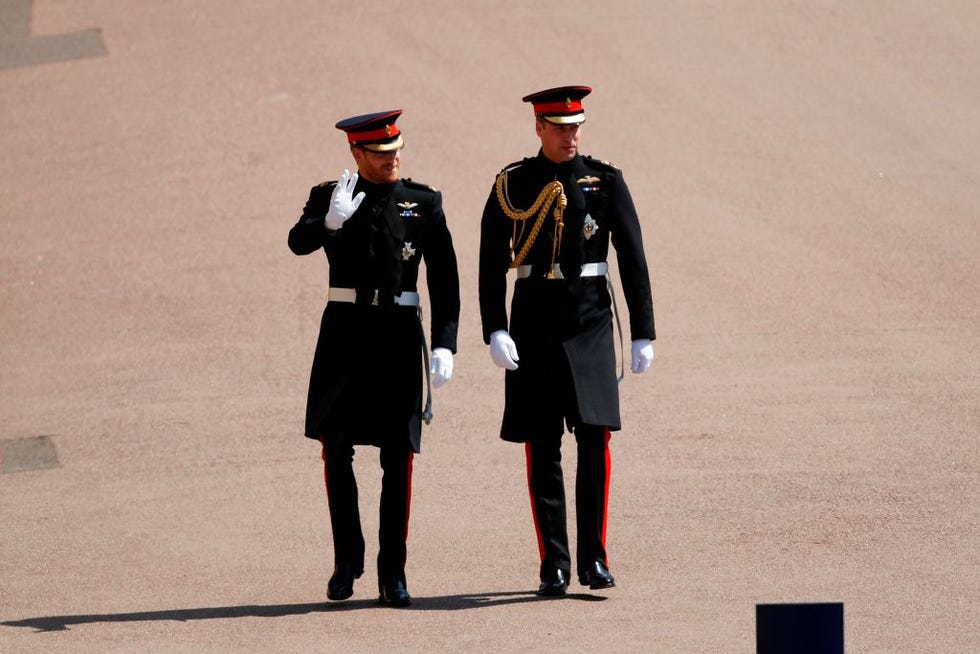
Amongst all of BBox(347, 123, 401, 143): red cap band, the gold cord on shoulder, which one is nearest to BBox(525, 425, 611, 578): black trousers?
the gold cord on shoulder

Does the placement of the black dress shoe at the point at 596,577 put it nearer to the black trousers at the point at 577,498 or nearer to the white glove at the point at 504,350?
the black trousers at the point at 577,498

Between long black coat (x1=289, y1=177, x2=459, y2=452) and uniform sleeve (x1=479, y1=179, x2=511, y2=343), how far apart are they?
0.14 meters

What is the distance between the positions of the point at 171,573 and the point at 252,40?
9.29 metres

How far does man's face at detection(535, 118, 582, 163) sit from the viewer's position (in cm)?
712

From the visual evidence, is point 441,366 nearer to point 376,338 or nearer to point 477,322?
point 376,338

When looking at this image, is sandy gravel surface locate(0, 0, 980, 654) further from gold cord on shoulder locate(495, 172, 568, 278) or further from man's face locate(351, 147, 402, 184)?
man's face locate(351, 147, 402, 184)

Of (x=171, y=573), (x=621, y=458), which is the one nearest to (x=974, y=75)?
(x=621, y=458)

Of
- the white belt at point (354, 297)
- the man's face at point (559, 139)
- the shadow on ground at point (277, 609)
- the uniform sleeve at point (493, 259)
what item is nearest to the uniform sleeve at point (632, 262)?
the man's face at point (559, 139)

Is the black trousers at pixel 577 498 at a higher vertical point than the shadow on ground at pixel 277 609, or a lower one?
higher

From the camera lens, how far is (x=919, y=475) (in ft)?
28.0

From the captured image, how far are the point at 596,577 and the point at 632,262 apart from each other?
1256 millimetres

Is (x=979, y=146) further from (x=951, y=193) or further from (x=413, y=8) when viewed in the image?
(x=413, y=8)

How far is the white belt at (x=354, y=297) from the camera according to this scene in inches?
277

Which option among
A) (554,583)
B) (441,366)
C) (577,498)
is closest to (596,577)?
(554,583)
